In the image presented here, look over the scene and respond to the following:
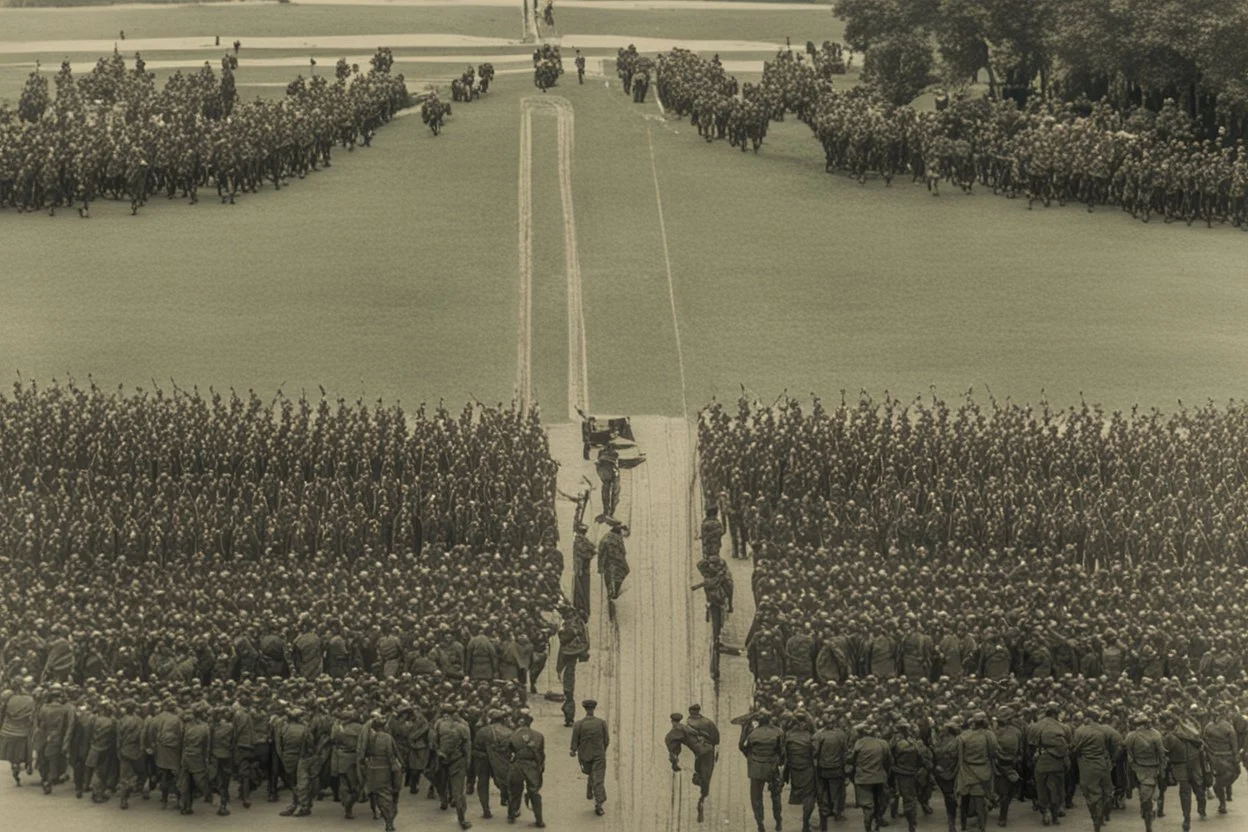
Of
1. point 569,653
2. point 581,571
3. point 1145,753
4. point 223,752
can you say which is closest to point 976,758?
→ point 1145,753

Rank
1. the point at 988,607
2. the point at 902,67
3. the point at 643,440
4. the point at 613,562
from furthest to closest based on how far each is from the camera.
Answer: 1. the point at 902,67
2. the point at 643,440
3. the point at 613,562
4. the point at 988,607

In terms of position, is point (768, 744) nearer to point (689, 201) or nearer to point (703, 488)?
point (703, 488)

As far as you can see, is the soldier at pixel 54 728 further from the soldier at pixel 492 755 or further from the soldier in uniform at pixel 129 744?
the soldier at pixel 492 755

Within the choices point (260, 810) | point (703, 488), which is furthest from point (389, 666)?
point (703, 488)

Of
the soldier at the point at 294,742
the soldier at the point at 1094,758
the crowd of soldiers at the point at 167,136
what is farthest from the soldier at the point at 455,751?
the crowd of soldiers at the point at 167,136

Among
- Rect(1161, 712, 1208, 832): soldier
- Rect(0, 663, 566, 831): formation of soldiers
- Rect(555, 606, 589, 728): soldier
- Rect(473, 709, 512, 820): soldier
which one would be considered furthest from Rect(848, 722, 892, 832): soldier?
Rect(555, 606, 589, 728): soldier

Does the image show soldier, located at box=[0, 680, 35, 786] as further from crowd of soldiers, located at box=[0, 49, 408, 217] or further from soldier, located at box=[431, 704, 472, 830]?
crowd of soldiers, located at box=[0, 49, 408, 217]

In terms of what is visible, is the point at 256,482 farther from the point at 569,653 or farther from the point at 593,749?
the point at 593,749
